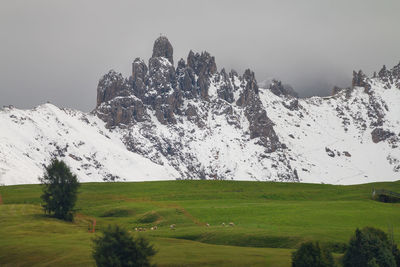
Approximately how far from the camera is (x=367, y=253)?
5500cm

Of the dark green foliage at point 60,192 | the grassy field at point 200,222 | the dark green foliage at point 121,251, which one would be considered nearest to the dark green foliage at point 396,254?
the grassy field at point 200,222

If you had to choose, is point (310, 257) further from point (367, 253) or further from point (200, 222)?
point (200, 222)

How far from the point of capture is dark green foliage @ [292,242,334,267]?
169ft

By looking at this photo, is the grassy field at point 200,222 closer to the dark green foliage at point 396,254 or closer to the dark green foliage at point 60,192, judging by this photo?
the dark green foliage at point 60,192

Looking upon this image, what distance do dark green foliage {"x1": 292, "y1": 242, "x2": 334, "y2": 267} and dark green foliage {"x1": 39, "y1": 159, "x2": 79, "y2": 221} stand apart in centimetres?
5500

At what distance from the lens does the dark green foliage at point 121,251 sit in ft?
171

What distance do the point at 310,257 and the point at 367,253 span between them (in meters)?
6.93

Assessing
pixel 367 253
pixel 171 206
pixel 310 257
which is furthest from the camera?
pixel 171 206

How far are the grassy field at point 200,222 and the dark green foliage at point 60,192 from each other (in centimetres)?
277

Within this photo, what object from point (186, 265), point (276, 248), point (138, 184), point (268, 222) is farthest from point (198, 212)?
point (138, 184)

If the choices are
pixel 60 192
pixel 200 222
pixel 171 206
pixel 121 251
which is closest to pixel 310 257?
pixel 121 251

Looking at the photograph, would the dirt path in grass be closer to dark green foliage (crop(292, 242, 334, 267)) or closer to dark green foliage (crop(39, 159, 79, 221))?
dark green foliage (crop(39, 159, 79, 221))

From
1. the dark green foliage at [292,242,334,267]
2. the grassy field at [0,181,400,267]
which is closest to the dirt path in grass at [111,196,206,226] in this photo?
the grassy field at [0,181,400,267]

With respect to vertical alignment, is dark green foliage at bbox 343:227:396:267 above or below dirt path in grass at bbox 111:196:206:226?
below
